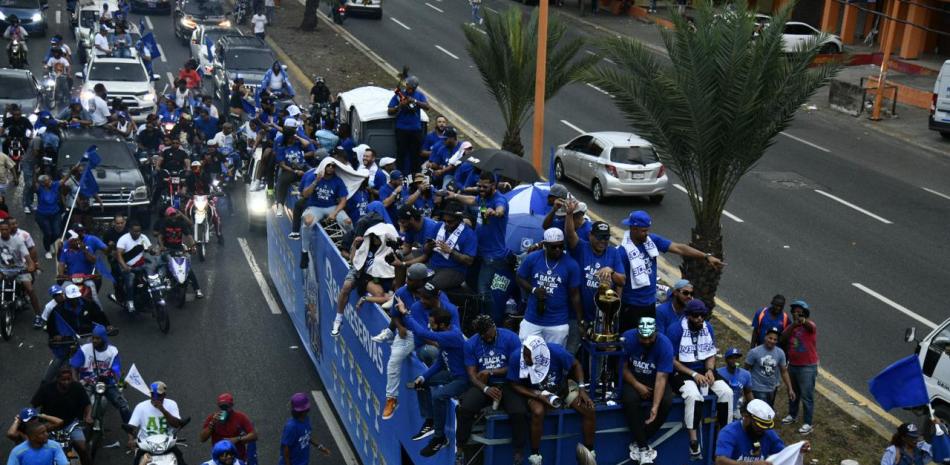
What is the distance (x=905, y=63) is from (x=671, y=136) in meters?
28.4

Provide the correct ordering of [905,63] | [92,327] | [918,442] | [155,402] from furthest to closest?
[905,63] → [92,327] → [155,402] → [918,442]

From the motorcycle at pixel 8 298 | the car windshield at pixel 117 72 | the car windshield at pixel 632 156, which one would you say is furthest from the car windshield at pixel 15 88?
the car windshield at pixel 632 156

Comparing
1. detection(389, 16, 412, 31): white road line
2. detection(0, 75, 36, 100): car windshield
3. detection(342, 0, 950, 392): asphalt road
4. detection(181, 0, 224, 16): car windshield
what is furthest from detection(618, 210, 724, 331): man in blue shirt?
detection(389, 16, 412, 31): white road line

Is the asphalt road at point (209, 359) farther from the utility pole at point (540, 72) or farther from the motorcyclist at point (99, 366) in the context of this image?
the utility pole at point (540, 72)

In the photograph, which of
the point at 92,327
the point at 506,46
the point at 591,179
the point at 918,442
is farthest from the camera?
the point at 591,179

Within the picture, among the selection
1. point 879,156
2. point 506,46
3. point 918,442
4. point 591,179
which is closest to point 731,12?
point 918,442

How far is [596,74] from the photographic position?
16641 millimetres

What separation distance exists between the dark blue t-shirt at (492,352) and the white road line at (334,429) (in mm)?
4661

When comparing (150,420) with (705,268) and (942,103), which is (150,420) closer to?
(705,268)

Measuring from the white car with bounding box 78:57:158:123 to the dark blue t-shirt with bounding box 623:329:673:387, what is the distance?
2273 cm

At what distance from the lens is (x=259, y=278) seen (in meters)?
21.6

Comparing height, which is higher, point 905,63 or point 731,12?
point 731,12

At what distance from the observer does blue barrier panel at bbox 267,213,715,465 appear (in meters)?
10.5

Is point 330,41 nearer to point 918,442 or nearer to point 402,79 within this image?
point 402,79
